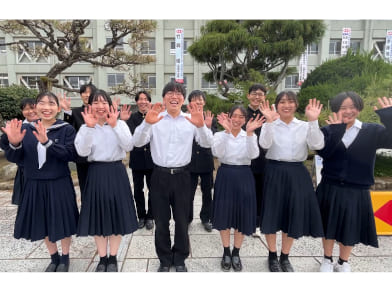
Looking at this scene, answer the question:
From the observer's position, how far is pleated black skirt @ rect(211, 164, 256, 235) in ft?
8.93

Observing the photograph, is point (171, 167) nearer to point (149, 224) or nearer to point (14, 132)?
point (14, 132)

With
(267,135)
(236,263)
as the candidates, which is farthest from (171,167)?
(236,263)

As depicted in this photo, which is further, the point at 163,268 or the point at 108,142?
the point at 163,268

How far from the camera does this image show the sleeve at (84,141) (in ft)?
7.86

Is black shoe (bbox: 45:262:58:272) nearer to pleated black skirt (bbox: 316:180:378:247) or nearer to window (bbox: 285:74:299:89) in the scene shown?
pleated black skirt (bbox: 316:180:378:247)

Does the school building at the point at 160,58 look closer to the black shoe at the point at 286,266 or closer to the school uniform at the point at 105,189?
the school uniform at the point at 105,189

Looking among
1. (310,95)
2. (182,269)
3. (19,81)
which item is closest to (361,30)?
(310,95)

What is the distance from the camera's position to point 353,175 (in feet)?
8.19

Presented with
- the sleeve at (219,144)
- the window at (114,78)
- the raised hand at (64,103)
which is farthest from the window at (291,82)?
the raised hand at (64,103)

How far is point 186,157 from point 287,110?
1.18 m

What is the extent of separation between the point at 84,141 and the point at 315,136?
2.28m

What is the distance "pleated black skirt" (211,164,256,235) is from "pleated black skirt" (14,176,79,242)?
1684 millimetres

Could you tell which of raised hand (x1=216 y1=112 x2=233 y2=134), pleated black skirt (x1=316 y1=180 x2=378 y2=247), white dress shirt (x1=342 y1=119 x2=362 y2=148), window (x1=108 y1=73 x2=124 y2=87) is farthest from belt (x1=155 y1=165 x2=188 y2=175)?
window (x1=108 y1=73 x2=124 y2=87)

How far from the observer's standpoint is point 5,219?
4.45 m
